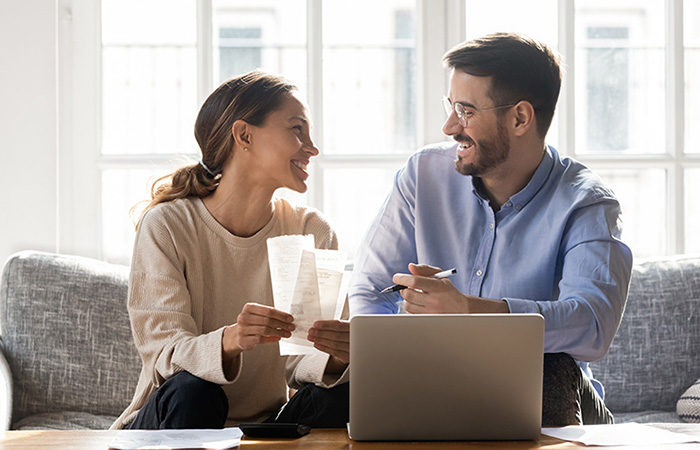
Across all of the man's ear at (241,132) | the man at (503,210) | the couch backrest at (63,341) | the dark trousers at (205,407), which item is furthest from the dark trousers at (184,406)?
the couch backrest at (63,341)

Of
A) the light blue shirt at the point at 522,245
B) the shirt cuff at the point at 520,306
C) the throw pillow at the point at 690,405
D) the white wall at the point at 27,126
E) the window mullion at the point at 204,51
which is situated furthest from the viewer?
the window mullion at the point at 204,51

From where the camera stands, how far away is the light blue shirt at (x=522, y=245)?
1.86 meters

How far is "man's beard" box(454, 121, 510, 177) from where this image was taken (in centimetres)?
211

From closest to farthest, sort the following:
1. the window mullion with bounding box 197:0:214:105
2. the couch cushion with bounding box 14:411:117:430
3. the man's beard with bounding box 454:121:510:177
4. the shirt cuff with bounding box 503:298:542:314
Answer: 1. the shirt cuff with bounding box 503:298:542:314
2. the man's beard with bounding box 454:121:510:177
3. the couch cushion with bounding box 14:411:117:430
4. the window mullion with bounding box 197:0:214:105

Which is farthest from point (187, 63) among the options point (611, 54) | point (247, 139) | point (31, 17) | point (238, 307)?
point (611, 54)

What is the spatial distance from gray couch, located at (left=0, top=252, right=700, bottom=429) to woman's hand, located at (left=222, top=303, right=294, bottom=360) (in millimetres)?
803

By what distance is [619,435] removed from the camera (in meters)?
1.44

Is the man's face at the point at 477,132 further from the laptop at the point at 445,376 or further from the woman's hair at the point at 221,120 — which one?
the laptop at the point at 445,376

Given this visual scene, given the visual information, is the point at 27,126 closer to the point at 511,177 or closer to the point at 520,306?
the point at 511,177

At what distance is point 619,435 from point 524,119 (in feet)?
3.10

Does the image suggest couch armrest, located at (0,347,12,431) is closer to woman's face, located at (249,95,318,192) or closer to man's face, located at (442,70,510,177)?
woman's face, located at (249,95,318,192)

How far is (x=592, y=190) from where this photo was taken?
6.61 feet

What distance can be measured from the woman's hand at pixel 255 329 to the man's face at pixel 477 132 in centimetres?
72

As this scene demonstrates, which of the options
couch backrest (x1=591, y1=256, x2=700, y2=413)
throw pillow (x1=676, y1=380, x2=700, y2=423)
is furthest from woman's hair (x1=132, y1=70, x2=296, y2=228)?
throw pillow (x1=676, y1=380, x2=700, y2=423)
